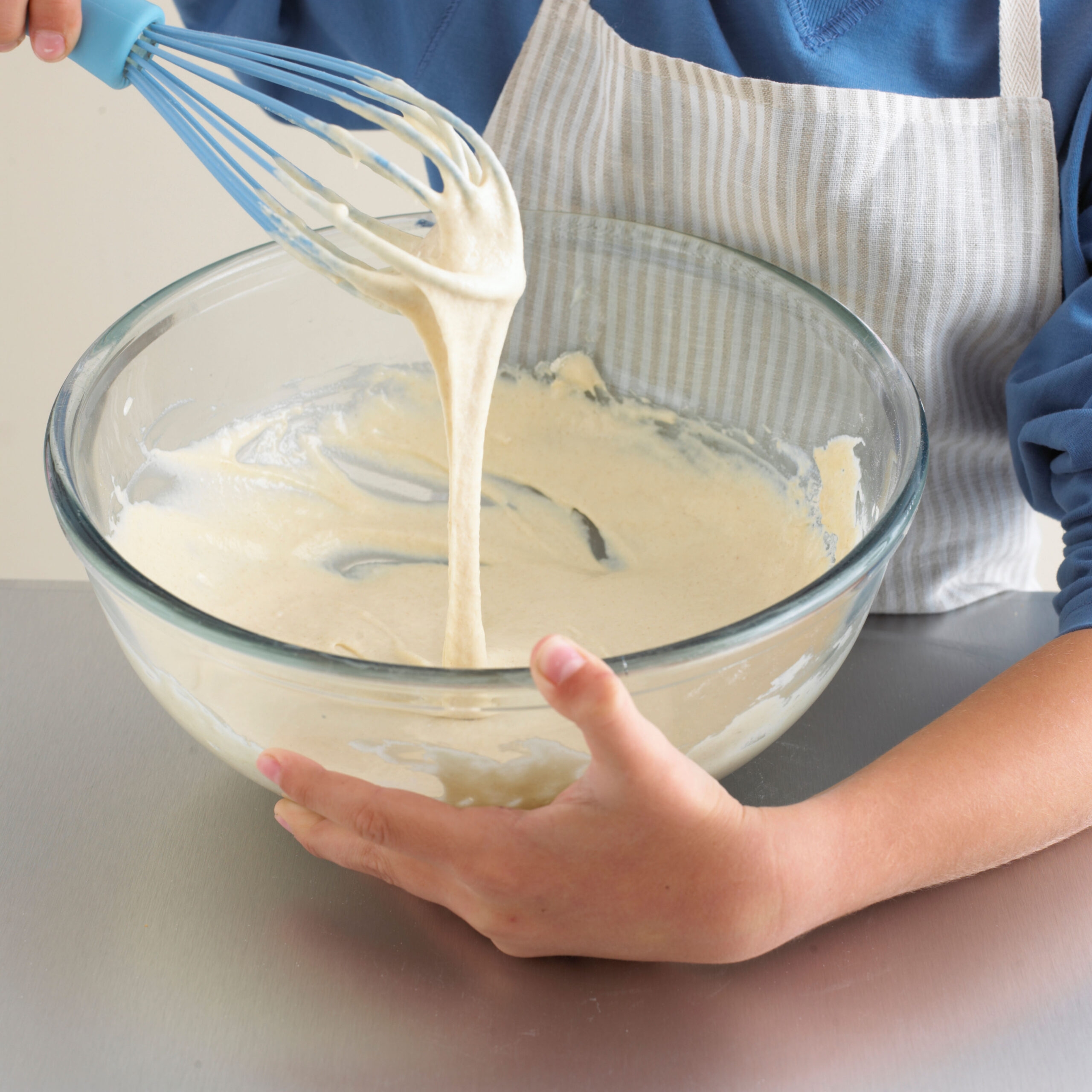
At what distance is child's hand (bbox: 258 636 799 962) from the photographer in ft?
1.79

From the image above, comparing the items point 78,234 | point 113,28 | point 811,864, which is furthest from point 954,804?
point 78,234

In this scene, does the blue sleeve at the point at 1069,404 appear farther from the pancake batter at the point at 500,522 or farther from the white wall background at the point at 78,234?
the white wall background at the point at 78,234

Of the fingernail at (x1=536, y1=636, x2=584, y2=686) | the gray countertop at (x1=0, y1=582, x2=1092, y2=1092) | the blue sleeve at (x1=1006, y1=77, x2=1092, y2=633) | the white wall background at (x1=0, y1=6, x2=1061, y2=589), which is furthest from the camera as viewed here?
the white wall background at (x1=0, y1=6, x2=1061, y2=589)

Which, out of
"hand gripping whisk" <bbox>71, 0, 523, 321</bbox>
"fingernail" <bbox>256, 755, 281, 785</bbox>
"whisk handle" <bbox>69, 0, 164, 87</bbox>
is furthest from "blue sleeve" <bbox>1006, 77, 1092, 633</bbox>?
"whisk handle" <bbox>69, 0, 164, 87</bbox>

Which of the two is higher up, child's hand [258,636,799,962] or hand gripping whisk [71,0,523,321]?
hand gripping whisk [71,0,523,321]

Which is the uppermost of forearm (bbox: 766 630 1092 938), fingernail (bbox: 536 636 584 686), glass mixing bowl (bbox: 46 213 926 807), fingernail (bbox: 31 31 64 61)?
fingernail (bbox: 31 31 64 61)

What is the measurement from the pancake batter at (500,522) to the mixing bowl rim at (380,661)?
11cm

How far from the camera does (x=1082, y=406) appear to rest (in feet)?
2.52

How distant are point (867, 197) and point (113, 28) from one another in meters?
0.52

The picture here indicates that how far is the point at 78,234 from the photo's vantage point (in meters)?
2.07

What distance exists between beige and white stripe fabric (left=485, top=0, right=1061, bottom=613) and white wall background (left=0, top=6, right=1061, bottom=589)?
1.15 m

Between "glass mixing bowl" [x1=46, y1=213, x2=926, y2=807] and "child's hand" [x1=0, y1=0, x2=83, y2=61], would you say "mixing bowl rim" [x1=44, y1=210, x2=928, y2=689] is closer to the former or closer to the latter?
"glass mixing bowl" [x1=46, y1=213, x2=926, y2=807]

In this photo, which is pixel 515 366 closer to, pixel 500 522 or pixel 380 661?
pixel 500 522

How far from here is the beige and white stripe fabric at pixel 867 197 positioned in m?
0.83
